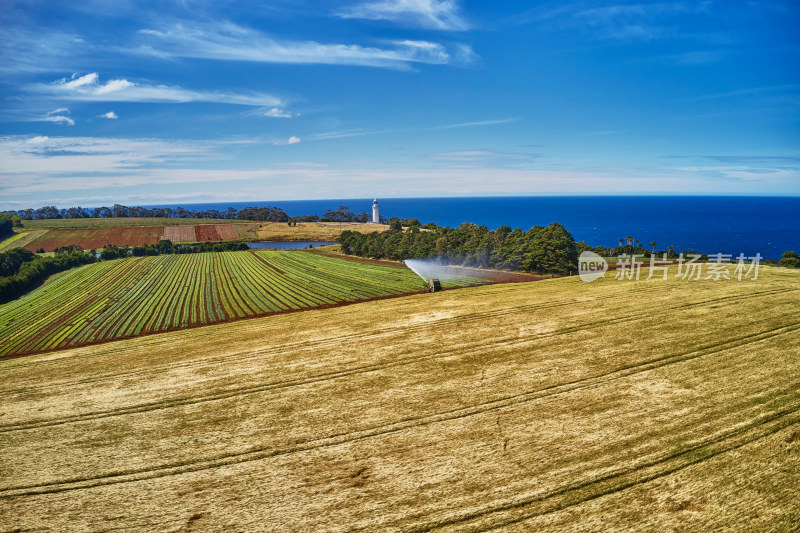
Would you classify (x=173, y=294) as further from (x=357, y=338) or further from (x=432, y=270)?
(x=357, y=338)

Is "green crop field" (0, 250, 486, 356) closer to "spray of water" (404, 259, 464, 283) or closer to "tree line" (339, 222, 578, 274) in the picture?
"spray of water" (404, 259, 464, 283)

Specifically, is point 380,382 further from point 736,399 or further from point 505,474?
point 736,399

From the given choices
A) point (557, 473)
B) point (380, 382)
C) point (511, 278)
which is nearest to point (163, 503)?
point (380, 382)

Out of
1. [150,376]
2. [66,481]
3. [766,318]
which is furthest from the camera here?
[766,318]

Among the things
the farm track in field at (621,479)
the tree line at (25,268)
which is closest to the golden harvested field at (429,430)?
the farm track in field at (621,479)

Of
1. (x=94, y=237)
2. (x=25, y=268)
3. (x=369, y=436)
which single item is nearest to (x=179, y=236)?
(x=94, y=237)
